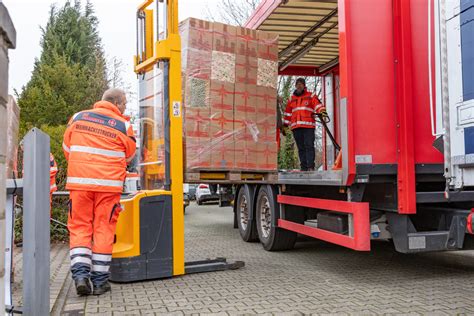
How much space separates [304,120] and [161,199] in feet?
11.8

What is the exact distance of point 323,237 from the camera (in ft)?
18.5

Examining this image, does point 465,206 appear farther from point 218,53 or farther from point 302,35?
point 302,35

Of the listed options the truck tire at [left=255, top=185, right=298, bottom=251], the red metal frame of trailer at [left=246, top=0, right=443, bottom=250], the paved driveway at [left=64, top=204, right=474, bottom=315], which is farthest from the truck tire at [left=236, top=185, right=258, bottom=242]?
the red metal frame of trailer at [left=246, top=0, right=443, bottom=250]

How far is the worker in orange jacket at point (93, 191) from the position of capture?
181 inches

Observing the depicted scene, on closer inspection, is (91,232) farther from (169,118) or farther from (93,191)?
(169,118)

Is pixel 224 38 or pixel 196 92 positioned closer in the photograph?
pixel 196 92

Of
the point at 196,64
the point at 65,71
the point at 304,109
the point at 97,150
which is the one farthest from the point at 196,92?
the point at 65,71

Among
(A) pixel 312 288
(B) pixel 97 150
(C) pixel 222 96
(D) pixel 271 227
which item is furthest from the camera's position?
(D) pixel 271 227

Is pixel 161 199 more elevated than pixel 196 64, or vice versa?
pixel 196 64

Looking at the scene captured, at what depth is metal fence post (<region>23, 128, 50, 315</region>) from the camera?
2936 millimetres

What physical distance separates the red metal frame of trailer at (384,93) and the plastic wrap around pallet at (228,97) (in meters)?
1.55

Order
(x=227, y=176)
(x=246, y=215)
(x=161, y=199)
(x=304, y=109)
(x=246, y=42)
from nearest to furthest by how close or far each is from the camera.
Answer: (x=161, y=199), (x=227, y=176), (x=246, y=42), (x=304, y=109), (x=246, y=215)

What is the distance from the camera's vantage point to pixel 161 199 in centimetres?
537

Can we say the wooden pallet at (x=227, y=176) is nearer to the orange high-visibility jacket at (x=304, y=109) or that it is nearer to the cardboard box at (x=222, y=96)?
the cardboard box at (x=222, y=96)
